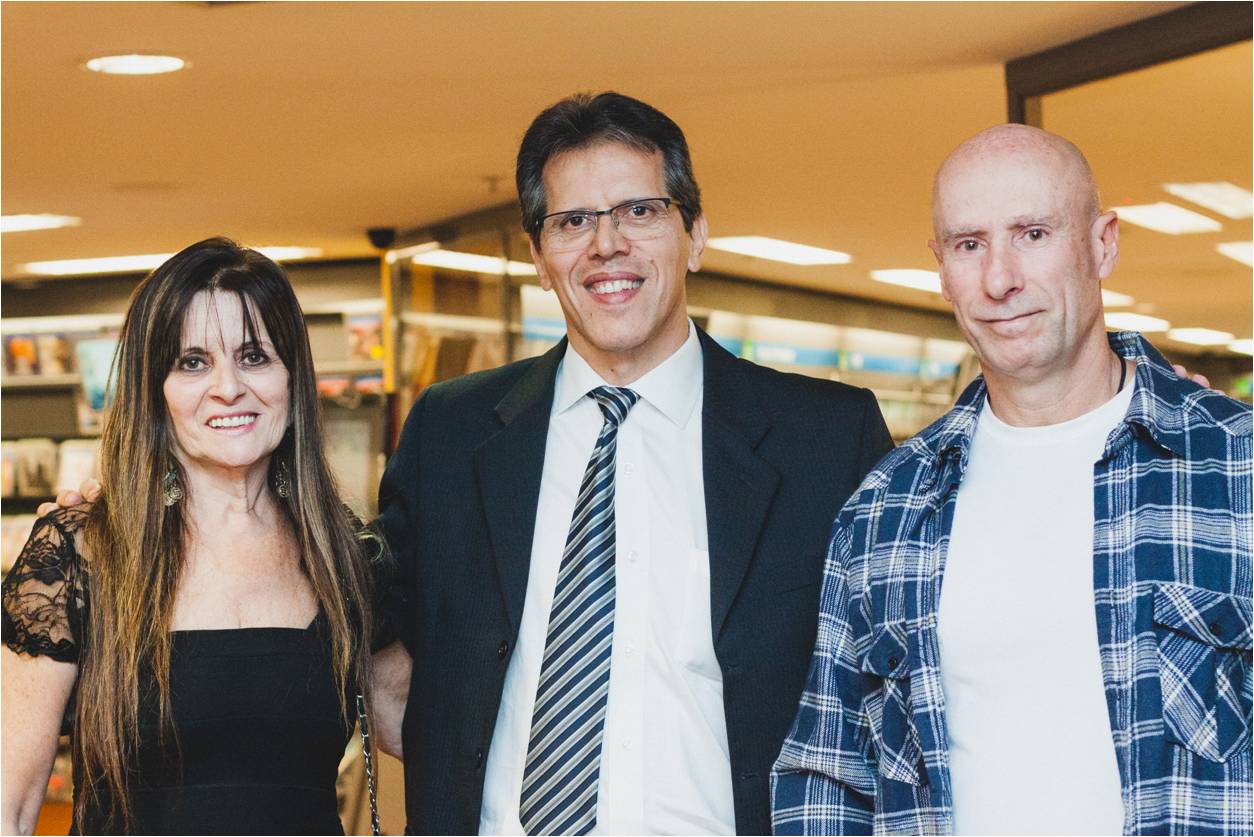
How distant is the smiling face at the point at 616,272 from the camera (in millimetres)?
2295

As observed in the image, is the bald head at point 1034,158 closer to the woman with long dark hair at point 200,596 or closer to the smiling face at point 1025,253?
the smiling face at point 1025,253

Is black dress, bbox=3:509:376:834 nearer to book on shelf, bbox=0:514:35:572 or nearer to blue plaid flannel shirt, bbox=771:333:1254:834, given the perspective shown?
blue plaid flannel shirt, bbox=771:333:1254:834

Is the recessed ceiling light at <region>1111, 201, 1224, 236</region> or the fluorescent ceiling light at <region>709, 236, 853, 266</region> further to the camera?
the fluorescent ceiling light at <region>709, 236, 853, 266</region>

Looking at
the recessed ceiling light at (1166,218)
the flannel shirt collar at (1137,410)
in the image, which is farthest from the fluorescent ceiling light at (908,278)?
the flannel shirt collar at (1137,410)

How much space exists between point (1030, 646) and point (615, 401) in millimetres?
762

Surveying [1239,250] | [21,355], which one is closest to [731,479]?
[1239,250]

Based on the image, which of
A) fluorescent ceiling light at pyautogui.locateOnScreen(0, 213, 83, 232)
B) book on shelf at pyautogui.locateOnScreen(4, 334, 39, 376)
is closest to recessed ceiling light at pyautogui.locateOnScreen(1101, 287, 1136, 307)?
fluorescent ceiling light at pyautogui.locateOnScreen(0, 213, 83, 232)

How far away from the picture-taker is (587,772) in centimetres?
214

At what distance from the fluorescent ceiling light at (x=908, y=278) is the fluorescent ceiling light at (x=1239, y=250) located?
439 cm

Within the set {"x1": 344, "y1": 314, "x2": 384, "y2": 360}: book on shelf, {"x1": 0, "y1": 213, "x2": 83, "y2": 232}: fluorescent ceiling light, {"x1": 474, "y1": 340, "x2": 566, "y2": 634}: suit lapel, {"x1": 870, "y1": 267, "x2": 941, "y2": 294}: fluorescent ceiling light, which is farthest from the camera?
{"x1": 344, "y1": 314, "x2": 384, "y2": 360}: book on shelf

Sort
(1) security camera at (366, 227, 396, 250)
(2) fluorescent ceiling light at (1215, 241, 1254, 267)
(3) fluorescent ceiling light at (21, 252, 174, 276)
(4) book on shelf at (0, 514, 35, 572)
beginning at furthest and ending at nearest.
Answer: (3) fluorescent ceiling light at (21, 252, 174, 276) → (4) book on shelf at (0, 514, 35, 572) → (1) security camera at (366, 227, 396, 250) → (2) fluorescent ceiling light at (1215, 241, 1254, 267)

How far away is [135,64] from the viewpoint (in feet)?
16.0

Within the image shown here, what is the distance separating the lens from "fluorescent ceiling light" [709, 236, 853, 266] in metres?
8.53

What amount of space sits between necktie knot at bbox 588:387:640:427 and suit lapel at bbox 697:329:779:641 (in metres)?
0.12
